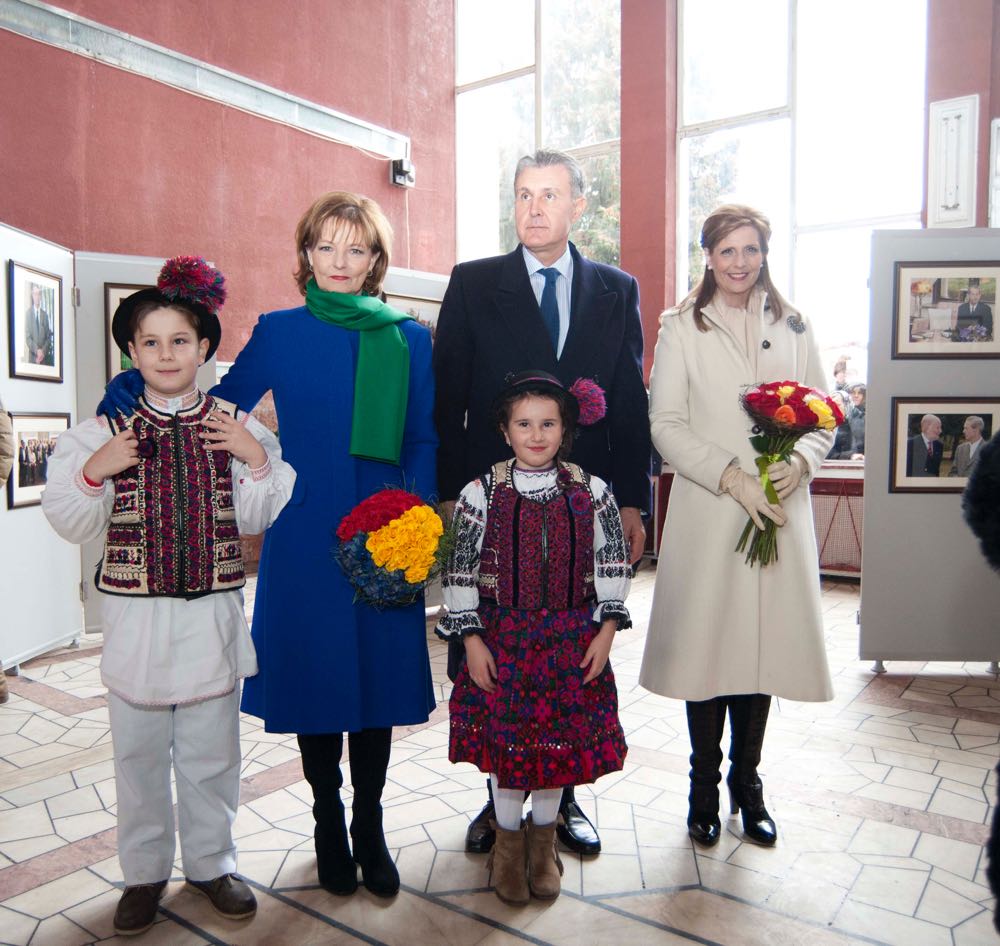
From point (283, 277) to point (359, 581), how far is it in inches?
256

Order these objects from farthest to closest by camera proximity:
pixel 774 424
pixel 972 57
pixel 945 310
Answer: pixel 972 57 < pixel 945 310 < pixel 774 424

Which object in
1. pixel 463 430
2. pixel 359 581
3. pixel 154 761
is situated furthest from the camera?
pixel 463 430

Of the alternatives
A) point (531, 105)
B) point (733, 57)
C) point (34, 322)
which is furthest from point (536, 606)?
point (531, 105)

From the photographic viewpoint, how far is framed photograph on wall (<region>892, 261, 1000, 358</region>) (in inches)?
172

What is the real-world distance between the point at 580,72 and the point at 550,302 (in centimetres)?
762

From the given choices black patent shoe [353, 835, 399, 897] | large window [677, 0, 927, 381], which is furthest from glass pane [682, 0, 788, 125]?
black patent shoe [353, 835, 399, 897]

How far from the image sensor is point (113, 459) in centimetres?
198

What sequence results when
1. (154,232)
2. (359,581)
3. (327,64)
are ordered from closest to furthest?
(359,581) < (154,232) < (327,64)

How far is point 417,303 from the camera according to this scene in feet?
17.4

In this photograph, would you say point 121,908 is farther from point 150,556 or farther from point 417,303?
point 417,303

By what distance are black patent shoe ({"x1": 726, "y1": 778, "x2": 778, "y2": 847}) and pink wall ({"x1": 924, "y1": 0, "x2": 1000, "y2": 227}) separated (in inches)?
217

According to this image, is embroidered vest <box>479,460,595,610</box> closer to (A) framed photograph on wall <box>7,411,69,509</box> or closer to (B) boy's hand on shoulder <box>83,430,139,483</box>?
(B) boy's hand on shoulder <box>83,430,139,483</box>

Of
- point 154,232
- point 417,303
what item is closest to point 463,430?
point 417,303

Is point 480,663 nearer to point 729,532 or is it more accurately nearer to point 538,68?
point 729,532
